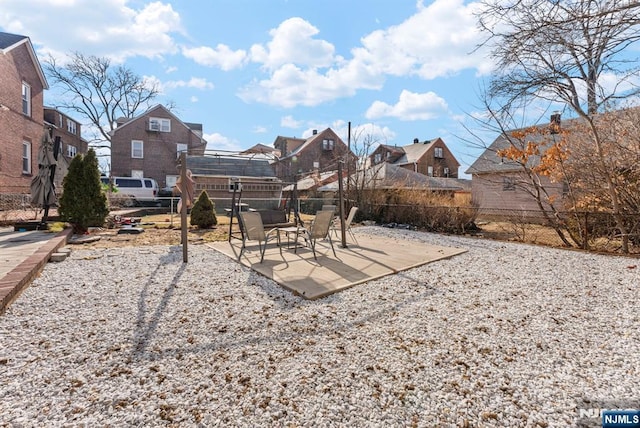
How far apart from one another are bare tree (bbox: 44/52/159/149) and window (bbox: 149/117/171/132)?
3.89 m

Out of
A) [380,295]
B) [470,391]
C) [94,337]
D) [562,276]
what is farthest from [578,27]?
[94,337]

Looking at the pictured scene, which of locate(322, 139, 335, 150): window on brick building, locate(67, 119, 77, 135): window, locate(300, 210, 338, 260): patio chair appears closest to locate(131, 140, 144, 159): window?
locate(67, 119, 77, 135): window

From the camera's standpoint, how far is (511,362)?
2.44 m

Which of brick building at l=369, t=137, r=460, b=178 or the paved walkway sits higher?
brick building at l=369, t=137, r=460, b=178

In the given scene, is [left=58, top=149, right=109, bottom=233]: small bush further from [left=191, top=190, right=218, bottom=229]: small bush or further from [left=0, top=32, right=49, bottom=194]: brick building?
[left=0, top=32, right=49, bottom=194]: brick building

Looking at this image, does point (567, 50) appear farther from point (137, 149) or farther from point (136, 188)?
point (137, 149)

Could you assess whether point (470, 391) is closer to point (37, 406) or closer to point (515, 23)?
point (37, 406)

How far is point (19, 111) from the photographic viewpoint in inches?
579

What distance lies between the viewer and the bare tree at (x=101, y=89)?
27844 millimetres

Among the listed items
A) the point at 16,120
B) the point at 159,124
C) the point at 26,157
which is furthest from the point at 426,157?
the point at 16,120

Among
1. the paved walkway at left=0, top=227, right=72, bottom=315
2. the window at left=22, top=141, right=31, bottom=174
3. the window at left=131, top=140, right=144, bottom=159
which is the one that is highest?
the window at left=131, top=140, right=144, bottom=159

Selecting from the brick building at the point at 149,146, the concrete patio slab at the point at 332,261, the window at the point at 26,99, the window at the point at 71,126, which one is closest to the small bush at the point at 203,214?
the concrete patio slab at the point at 332,261

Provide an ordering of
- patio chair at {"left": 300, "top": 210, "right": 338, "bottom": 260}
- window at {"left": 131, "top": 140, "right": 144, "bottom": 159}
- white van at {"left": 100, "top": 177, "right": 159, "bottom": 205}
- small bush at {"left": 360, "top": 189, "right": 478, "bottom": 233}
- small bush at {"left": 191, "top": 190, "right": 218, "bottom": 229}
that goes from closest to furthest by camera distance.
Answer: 1. patio chair at {"left": 300, "top": 210, "right": 338, "bottom": 260}
2. small bush at {"left": 191, "top": 190, "right": 218, "bottom": 229}
3. small bush at {"left": 360, "top": 189, "right": 478, "bottom": 233}
4. white van at {"left": 100, "top": 177, "right": 159, "bottom": 205}
5. window at {"left": 131, "top": 140, "right": 144, "bottom": 159}

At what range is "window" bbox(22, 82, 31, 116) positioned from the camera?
608 inches
